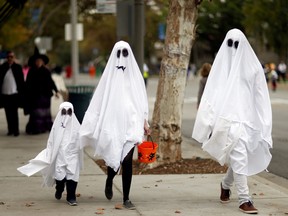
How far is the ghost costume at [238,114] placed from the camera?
26.3 ft

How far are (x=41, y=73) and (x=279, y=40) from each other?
132 ft

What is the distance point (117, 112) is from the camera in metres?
8.20

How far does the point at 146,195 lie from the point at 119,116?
1397 millimetres

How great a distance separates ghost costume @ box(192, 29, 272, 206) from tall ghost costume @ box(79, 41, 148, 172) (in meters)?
0.74

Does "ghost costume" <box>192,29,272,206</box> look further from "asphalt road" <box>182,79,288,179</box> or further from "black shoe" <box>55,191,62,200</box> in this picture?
"asphalt road" <box>182,79,288,179</box>

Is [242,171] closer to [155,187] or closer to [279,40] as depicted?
[155,187]

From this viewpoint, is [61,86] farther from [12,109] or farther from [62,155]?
[62,155]

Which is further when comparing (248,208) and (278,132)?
(278,132)

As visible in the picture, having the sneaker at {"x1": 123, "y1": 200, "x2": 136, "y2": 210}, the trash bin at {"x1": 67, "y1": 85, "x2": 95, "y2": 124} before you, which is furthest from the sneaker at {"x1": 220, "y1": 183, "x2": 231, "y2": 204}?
the trash bin at {"x1": 67, "y1": 85, "x2": 95, "y2": 124}

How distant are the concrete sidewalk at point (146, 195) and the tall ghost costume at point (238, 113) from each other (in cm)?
62

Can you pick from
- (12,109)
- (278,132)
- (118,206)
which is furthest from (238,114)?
(278,132)

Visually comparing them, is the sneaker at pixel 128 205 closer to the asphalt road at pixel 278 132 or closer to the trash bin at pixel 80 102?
the asphalt road at pixel 278 132

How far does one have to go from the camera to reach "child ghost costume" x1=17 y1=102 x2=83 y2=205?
835 cm

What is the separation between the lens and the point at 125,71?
8.27 metres
